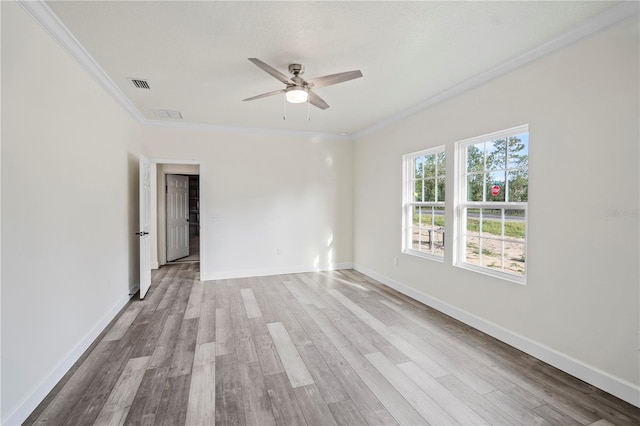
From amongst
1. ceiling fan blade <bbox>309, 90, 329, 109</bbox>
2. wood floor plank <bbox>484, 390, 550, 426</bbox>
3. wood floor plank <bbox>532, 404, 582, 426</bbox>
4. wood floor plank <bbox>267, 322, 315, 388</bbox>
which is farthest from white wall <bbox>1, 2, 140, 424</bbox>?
wood floor plank <bbox>532, 404, 582, 426</bbox>

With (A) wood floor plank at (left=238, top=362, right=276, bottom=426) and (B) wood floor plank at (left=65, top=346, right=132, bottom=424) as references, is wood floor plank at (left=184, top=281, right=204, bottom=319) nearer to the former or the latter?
(B) wood floor plank at (left=65, top=346, right=132, bottom=424)

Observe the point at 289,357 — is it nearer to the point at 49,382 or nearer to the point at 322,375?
the point at 322,375

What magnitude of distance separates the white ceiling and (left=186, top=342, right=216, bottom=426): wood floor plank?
2.66m

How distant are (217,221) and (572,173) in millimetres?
4773

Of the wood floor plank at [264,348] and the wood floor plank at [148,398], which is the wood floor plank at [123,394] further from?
the wood floor plank at [264,348]

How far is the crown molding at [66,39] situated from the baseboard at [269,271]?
3.06 meters

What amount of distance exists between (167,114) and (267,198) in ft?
6.71

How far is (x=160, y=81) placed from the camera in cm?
333

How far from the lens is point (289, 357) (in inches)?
106

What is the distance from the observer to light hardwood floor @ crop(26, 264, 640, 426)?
6.40 ft

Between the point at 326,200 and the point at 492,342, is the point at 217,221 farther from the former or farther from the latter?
the point at 492,342

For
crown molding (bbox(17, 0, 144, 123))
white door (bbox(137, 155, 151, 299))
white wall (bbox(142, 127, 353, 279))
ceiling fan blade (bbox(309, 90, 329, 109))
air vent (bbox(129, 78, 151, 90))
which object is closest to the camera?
crown molding (bbox(17, 0, 144, 123))

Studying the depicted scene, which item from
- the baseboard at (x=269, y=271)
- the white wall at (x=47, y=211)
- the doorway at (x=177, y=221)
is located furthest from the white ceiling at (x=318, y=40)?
the doorway at (x=177, y=221)

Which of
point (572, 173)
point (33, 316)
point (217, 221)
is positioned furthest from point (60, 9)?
point (572, 173)
